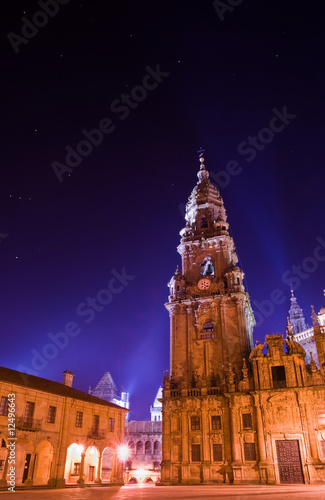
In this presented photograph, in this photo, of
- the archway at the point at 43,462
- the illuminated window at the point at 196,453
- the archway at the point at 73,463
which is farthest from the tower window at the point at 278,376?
the archway at the point at 43,462

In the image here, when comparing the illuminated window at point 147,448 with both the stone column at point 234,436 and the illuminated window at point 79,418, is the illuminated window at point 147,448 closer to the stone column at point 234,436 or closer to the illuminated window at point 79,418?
the stone column at point 234,436

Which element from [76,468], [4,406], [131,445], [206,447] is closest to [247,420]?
[206,447]

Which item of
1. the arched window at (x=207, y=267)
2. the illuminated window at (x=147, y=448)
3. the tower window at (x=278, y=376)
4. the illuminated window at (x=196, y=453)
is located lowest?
the illuminated window at (x=196, y=453)

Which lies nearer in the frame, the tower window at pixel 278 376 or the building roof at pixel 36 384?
the building roof at pixel 36 384

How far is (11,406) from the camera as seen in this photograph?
30969 mm

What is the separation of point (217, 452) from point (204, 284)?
19776mm

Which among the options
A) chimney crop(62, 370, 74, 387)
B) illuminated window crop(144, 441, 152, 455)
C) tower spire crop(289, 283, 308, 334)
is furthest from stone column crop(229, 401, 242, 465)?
tower spire crop(289, 283, 308, 334)

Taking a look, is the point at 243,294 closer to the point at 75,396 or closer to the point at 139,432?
the point at 75,396

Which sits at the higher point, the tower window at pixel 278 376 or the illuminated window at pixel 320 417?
the tower window at pixel 278 376

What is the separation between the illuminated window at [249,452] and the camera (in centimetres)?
3866

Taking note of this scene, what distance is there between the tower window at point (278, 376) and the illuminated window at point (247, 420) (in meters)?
4.08

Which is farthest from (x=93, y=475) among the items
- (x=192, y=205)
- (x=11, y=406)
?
(x=192, y=205)

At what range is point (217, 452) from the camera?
40562 millimetres

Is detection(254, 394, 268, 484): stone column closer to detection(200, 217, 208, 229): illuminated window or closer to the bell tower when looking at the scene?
the bell tower
